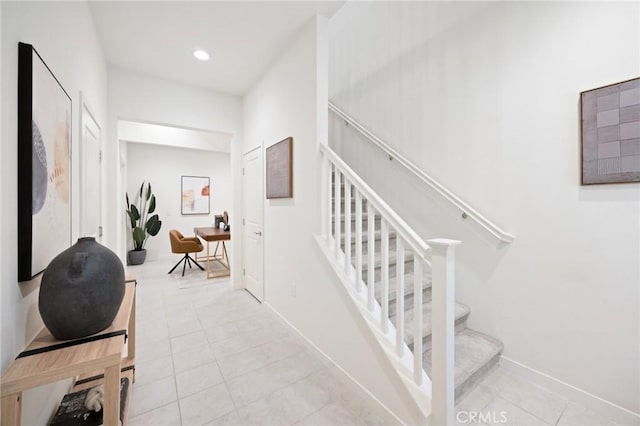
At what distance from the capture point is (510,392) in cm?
178

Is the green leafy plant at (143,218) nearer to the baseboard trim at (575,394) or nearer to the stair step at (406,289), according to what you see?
the stair step at (406,289)

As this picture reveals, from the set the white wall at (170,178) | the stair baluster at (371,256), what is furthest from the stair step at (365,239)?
the white wall at (170,178)

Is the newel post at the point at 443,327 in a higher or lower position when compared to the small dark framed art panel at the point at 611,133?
lower

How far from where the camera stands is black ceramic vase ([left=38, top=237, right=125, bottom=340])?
3.17 feet

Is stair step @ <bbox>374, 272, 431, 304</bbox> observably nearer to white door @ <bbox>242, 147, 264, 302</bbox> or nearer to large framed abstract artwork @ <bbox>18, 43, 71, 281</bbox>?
white door @ <bbox>242, 147, 264, 302</bbox>

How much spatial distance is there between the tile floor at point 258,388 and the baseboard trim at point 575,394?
0.16ft

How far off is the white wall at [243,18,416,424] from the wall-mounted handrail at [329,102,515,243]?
858 mm

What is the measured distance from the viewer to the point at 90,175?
2.23 metres

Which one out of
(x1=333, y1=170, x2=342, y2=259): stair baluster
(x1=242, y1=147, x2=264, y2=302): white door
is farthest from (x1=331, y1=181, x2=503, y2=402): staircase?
(x1=242, y1=147, x2=264, y2=302): white door

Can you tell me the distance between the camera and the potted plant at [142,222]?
5703mm

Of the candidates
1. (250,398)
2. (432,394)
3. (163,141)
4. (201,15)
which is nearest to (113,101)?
(201,15)

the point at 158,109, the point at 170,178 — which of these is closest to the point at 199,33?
the point at 158,109

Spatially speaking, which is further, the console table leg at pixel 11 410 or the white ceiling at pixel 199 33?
the white ceiling at pixel 199 33

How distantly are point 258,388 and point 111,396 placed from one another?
42.6 inches
